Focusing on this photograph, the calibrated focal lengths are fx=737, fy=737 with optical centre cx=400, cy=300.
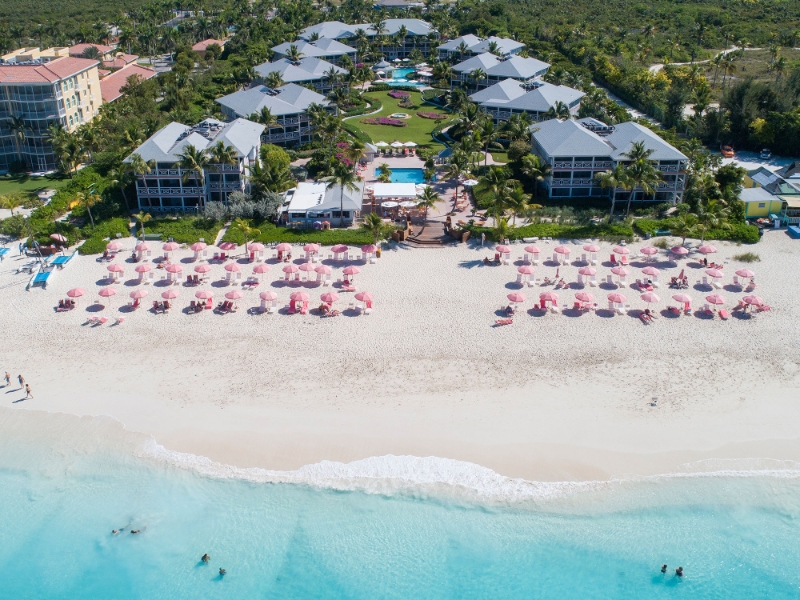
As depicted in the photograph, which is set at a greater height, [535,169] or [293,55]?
[293,55]

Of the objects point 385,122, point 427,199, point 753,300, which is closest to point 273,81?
point 385,122


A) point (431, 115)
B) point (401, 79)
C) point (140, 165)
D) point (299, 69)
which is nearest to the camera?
point (140, 165)

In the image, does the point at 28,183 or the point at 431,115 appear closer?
the point at 28,183

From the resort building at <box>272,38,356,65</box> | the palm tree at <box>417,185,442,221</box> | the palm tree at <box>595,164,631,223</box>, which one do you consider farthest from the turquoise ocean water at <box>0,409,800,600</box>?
the resort building at <box>272,38,356,65</box>

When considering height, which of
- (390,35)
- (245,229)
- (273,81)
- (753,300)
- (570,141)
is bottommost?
(753,300)

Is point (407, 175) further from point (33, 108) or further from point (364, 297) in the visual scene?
point (33, 108)

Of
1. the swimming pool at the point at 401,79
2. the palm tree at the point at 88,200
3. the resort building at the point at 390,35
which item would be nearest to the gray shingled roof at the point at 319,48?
the resort building at the point at 390,35

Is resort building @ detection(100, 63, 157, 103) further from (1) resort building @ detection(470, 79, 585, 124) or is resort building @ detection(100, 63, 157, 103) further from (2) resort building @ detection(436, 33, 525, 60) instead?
(2) resort building @ detection(436, 33, 525, 60)
